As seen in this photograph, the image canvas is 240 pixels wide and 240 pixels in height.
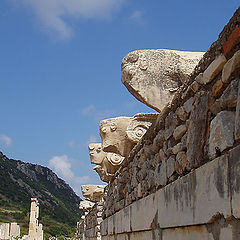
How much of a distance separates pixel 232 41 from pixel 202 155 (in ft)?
2.58

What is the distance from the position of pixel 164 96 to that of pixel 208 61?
96.4 inches

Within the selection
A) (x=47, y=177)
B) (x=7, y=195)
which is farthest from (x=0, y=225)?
(x=47, y=177)

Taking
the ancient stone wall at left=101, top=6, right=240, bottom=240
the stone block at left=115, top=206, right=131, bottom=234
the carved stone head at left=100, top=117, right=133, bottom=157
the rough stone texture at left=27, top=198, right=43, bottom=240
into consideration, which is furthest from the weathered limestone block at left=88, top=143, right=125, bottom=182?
the rough stone texture at left=27, top=198, right=43, bottom=240

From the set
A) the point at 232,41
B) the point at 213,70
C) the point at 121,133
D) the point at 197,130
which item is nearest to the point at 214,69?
the point at 213,70

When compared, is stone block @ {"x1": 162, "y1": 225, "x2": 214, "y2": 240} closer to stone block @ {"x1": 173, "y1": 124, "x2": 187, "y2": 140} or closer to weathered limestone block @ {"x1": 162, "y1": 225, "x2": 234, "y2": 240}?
weathered limestone block @ {"x1": 162, "y1": 225, "x2": 234, "y2": 240}

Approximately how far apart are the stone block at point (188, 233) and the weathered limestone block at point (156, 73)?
2.08 meters

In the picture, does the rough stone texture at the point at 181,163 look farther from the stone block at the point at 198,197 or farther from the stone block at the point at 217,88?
the stone block at the point at 217,88

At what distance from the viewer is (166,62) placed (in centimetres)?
523

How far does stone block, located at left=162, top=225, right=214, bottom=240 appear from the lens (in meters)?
2.73

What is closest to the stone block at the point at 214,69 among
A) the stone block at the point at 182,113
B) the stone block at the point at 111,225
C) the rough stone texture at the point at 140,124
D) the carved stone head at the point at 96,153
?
the stone block at the point at 182,113

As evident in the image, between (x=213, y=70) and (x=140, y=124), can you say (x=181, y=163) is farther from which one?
(x=140, y=124)

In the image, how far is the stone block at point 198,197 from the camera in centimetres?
241

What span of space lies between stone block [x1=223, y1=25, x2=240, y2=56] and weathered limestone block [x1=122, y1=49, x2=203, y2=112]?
2535mm

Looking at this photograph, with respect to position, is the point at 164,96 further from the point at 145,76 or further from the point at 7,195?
the point at 7,195
